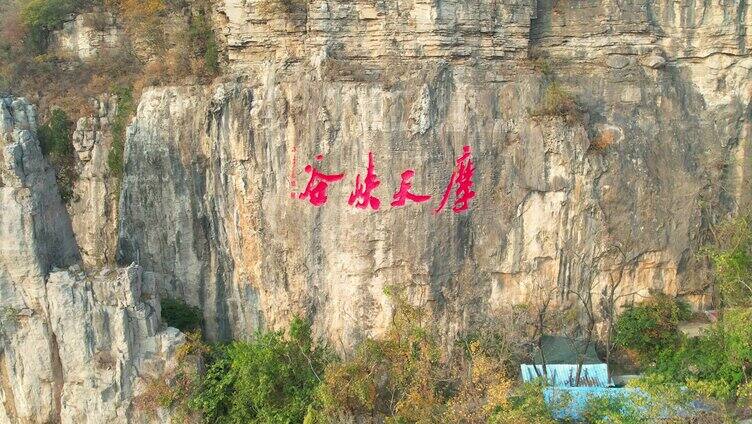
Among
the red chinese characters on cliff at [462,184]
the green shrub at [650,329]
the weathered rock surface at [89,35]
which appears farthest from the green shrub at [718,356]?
the weathered rock surface at [89,35]

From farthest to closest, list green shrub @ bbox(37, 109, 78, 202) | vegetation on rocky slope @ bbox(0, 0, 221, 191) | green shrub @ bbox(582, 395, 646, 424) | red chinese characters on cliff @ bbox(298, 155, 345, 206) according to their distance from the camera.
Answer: green shrub @ bbox(37, 109, 78, 202)
vegetation on rocky slope @ bbox(0, 0, 221, 191)
red chinese characters on cliff @ bbox(298, 155, 345, 206)
green shrub @ bbox(582, 395, 646, 424)

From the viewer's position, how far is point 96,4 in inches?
580

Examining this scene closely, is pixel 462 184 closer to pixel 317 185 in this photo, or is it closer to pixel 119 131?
pixel 317 185

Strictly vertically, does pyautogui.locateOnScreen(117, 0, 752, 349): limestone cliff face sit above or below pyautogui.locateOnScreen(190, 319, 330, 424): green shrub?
above

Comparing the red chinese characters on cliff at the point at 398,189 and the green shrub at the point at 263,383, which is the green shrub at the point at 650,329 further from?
the green shrub at the point at 263,383

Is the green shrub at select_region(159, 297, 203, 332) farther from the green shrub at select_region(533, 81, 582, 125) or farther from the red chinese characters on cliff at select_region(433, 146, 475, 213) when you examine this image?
the green shrub at select_region(533, 81, 582, 125)

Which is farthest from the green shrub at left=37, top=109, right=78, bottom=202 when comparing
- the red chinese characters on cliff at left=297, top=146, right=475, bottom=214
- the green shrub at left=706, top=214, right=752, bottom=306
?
the green shrub at left=706, top=214, right=752, bottom=306

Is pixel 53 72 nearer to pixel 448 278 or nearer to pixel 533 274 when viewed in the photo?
pixel 448 278

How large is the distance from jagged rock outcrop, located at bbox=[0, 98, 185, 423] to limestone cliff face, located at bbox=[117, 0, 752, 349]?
2.28m

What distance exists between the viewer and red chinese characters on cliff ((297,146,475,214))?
1200cm

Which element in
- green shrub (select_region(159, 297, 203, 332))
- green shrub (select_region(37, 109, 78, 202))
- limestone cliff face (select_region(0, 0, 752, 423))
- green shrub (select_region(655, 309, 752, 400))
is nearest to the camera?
green shrub (select_region(655, 309, 752, 400))

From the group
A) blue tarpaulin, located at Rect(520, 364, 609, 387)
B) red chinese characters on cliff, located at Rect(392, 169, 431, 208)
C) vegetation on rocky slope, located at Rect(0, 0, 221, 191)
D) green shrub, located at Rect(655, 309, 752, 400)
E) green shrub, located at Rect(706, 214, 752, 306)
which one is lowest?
blue tarpaulin, located at Rect(520, 364, 609, 387)

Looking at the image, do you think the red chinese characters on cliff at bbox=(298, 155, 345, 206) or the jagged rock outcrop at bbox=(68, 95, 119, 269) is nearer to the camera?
the red chinese characters on cliff at bbox=(298, 155, 345, 206)

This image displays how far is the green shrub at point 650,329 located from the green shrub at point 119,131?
1042cm
